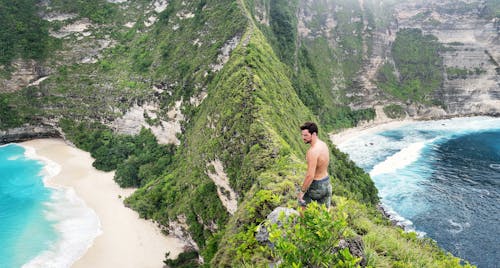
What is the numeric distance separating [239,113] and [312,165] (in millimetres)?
24100

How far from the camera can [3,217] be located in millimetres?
46562

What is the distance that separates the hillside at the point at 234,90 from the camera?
24250 mm

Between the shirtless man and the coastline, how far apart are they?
30869mm

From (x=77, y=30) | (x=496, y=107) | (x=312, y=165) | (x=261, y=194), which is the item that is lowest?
(x=496, y=107)

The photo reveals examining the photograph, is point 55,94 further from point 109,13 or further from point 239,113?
point 239,113

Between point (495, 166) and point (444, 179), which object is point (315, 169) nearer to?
point (444, 179)

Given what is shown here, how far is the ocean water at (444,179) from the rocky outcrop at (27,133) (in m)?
64.2

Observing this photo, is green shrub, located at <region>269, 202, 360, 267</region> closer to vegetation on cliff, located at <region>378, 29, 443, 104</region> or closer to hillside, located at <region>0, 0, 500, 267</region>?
hillside, located at <region>0, 0, 500, 267</region>

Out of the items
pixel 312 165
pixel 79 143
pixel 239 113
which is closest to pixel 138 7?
pixel 79 143

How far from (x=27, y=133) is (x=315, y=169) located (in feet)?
259

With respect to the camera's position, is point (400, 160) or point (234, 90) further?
point (400, 160)

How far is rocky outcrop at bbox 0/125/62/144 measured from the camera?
7212cm

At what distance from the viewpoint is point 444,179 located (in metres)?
65.2

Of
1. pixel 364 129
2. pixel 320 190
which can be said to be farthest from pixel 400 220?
pixel 364 129
